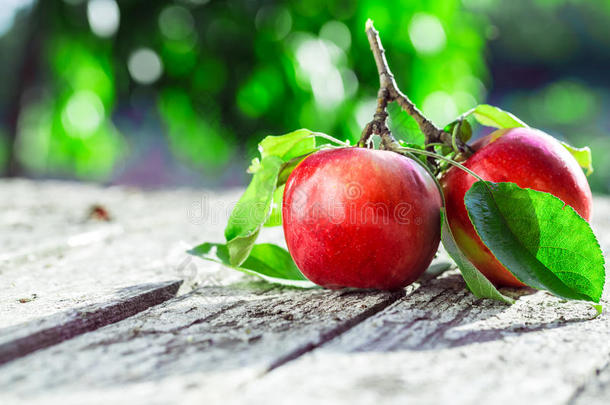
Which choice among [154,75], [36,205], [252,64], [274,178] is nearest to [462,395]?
[274,178]

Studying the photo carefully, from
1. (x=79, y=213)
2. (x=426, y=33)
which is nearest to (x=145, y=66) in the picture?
(x=426, y=33)

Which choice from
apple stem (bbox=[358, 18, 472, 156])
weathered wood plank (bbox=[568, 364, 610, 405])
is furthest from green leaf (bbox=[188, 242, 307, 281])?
weathered wood plank (bbox=[568, 364, 610, 405])

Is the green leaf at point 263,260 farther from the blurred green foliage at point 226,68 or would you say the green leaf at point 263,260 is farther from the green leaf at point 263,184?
the blurred green foliage at point 226,68

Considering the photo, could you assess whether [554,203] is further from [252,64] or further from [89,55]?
[89,55]

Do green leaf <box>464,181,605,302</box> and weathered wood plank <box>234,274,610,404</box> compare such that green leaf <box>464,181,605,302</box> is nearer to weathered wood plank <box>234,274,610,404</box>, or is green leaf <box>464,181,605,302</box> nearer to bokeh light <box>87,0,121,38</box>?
weathered wood plank <box>234,274,610,404</box>

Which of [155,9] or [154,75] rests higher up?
[155,9]
